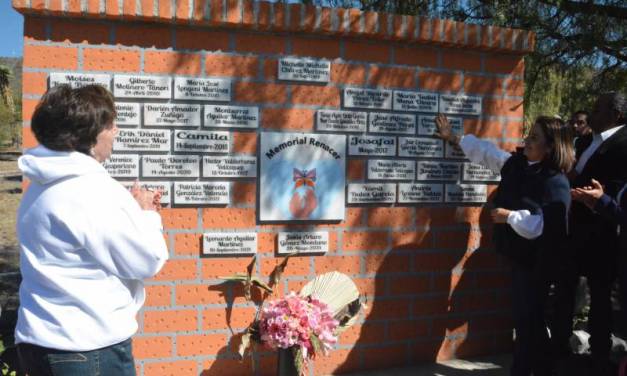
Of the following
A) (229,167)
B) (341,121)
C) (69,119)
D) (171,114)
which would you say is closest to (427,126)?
(341,121)

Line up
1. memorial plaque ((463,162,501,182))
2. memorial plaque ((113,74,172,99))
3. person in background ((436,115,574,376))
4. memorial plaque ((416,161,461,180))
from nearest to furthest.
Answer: person in background ((436,115,574,376)), memorial plaque ((113,74,172,99)), memorial plaque ((416,161,461,180)), memorial plaque ((463,162,501,182))

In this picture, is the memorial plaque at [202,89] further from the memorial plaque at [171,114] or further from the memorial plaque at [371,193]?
the memorial plaque at [371,193]

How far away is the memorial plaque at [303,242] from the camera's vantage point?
3895 millimetres

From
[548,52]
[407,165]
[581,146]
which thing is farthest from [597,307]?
[548,52]

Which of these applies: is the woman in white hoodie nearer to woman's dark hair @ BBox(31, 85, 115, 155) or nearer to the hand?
woman's dark hair @ BBox(31, 85, 115, 155)

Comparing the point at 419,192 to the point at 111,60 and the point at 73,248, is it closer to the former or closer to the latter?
the point at 111,60

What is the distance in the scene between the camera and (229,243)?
3770 millimetres

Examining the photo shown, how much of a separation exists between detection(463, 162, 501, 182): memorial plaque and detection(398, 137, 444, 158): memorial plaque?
266 millimetres

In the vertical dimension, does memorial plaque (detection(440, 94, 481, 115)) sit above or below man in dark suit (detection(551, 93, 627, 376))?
above

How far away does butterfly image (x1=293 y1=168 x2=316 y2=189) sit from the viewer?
3903 mm

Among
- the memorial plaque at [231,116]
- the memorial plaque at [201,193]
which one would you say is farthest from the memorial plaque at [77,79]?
the memorial plaque at [201,193]

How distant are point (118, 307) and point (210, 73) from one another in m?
1.95

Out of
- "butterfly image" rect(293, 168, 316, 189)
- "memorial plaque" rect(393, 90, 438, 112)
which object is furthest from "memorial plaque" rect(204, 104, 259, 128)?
"memorial plaque" rect(393, 90, 438, 112)

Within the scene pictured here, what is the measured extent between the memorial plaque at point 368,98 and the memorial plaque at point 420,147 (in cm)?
29
